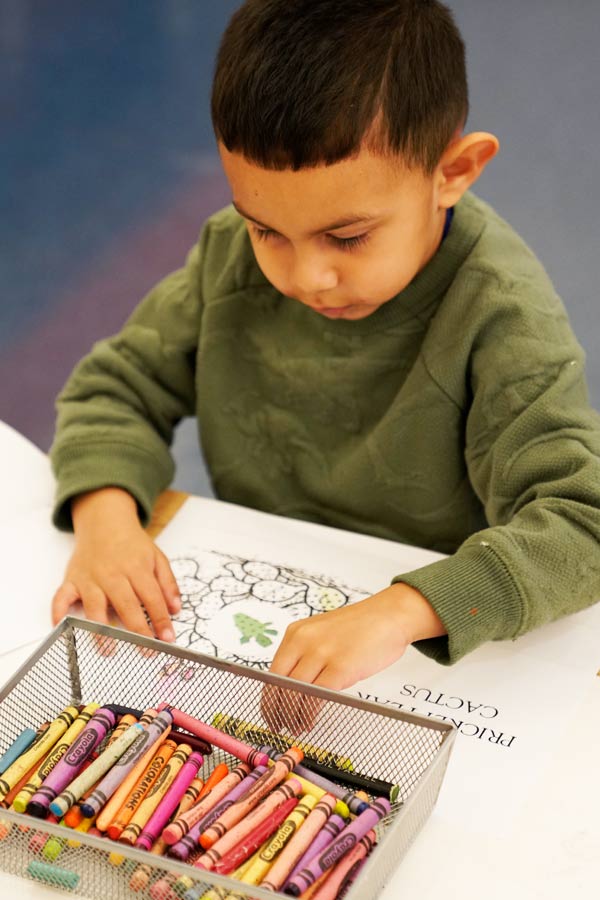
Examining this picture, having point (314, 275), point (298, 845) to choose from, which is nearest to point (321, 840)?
point (298, 845)

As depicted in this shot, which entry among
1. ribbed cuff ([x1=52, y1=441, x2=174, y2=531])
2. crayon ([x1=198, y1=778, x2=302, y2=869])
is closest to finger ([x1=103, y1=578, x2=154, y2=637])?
ribbed cuff ([x1=52, y1=441, x2=174, y2=531])

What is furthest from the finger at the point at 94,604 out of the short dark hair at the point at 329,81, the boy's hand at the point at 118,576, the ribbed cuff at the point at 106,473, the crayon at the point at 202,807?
the short dark hair at the point at 329,81

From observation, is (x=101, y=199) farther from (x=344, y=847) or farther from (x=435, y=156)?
(x=344, y=847)

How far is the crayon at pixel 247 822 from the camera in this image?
58 cm

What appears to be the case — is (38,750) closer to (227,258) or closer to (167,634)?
(167,634)

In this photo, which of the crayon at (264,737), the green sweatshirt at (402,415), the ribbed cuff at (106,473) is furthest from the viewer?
the ribbed cuff at (106,473)

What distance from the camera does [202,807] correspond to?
611 mm

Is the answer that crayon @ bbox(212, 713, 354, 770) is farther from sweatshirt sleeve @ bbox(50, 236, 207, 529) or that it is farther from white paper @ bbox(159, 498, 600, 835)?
sweatshirt sleeve @ bbox(50, 236, 207, 529)

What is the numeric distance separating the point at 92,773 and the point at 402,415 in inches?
15.9

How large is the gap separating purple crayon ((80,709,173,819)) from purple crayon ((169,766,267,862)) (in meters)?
0.05

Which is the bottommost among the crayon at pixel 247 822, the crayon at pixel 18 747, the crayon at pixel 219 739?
the crayon at pixel 18 747

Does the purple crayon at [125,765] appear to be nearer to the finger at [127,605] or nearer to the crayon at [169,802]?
the crayon at [169,802]

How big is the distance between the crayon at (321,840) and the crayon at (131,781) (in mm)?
100

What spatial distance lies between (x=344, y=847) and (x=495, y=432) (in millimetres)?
364
